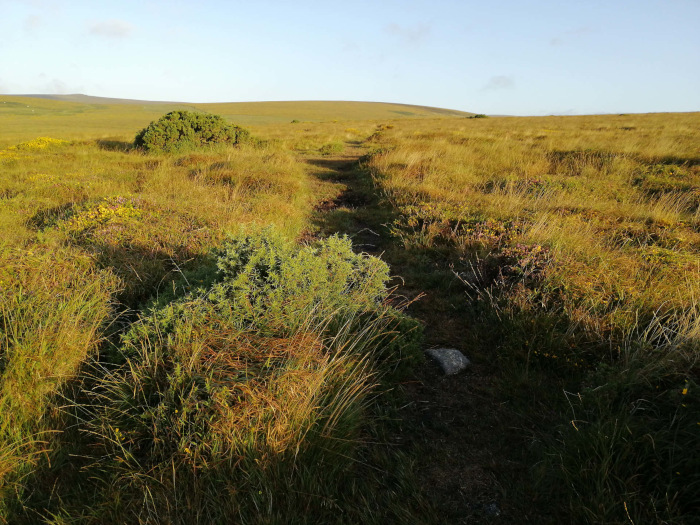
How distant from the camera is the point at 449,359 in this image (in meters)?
3.52

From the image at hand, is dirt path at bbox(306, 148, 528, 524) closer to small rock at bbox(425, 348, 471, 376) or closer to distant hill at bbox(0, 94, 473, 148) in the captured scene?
small rock at bbox(425, 348, 471, 376)

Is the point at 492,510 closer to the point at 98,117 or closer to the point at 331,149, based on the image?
the point at 331,149

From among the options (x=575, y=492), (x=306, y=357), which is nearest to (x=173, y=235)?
(x=306, y=357)

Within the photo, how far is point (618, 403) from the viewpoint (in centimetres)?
261

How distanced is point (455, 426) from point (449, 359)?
77 centimetres

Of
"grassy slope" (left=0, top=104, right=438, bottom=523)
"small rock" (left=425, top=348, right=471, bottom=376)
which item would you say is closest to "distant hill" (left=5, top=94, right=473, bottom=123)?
"grassy slope" (left=0, top=104, right=438, bottom=523)

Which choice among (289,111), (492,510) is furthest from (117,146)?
(289,111)

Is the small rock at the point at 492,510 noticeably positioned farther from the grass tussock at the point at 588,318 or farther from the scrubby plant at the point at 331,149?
the scrubby plant at the point at 331,149

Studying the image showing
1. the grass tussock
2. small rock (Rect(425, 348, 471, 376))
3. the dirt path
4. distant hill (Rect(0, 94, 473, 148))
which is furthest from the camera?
distant hill (Rect(0, 94, 473, 148))

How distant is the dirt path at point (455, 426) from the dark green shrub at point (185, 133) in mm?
13012

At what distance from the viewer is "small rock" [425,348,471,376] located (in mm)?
3441

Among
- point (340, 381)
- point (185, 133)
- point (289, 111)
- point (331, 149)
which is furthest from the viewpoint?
point (289, 111)

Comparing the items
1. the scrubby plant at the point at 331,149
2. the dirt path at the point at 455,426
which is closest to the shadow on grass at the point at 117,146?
the scrubby plant at the point at 331,149

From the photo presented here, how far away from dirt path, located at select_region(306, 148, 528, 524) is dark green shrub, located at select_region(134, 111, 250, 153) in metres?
13.0
